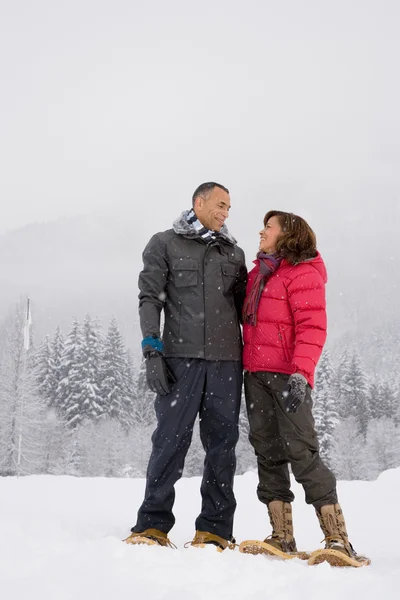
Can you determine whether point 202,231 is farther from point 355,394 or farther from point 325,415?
point 355,394

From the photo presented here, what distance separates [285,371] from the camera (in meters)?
3.92

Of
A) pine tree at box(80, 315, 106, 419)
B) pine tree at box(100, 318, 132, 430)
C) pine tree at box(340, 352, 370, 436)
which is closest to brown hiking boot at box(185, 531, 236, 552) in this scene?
pine tree at box(80, 315, 106, 419)

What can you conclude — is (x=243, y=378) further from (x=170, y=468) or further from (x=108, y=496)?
(x=108, y=496)

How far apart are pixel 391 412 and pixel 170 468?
132ft

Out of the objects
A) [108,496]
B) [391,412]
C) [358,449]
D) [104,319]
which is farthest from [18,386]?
[104,319]

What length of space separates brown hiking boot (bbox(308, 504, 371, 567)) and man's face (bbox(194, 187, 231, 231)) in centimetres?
224

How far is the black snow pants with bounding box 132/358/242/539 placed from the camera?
4.01m

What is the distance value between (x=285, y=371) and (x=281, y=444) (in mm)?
540

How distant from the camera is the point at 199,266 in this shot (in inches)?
170

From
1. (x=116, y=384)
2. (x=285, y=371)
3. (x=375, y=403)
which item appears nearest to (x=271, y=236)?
(x=285, y=371)

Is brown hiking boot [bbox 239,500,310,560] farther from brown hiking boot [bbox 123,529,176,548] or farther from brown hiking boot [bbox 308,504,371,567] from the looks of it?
brown hiking boot [bbox 123,529,176,548]

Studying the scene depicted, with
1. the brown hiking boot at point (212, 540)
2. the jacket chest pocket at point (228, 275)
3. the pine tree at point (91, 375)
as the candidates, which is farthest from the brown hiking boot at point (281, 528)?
the pine tree at point (91, 375)

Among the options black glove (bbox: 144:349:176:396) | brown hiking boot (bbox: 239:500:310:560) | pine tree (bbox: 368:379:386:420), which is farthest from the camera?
pine tree (bbox: 368:379:386:420)

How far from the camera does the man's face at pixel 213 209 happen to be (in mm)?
4492
